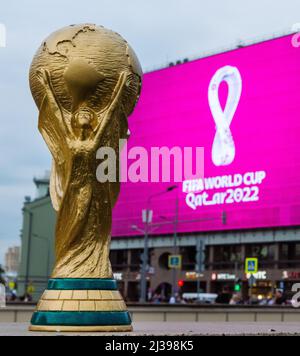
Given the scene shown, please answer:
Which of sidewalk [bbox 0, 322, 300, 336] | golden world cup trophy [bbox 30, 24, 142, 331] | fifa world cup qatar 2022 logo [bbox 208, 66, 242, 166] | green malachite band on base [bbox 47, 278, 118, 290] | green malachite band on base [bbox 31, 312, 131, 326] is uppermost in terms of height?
fifa world cup qatar 2022 logo [bbox 208, 66, 242, 166]

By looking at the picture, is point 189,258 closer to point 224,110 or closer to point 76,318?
point 224,110

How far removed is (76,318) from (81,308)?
0.60ft

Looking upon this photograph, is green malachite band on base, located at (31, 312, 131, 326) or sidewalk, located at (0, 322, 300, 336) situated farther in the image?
green malachite band on base, located at (31, 312, 131, 326)

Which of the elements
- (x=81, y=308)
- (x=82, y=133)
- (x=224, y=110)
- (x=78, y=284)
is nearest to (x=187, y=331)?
(x=81, y=308)

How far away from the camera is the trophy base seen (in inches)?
487

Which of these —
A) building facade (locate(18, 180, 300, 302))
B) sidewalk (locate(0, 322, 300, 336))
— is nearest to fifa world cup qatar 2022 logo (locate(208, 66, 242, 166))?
building facade (locate(18, 180, 300, 302))

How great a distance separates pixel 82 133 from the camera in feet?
42.8

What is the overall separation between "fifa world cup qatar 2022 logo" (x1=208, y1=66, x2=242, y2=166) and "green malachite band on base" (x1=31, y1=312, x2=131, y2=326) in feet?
189

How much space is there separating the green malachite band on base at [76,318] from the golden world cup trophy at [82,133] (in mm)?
80

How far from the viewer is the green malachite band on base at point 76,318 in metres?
12.4

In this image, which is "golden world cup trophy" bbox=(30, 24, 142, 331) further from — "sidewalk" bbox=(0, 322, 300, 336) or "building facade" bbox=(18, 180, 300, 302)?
"building facade" bbox=(18, 180, 300, 302)
